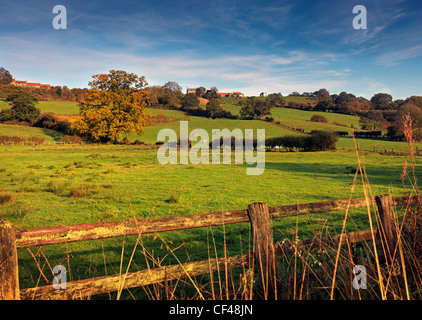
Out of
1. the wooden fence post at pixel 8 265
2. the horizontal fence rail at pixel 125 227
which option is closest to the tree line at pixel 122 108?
the horizontal fence rail at pixel 125 227

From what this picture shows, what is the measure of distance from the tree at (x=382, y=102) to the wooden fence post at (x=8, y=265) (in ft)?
424

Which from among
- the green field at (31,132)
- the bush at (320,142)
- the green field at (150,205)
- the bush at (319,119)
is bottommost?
the green field at (150,205)

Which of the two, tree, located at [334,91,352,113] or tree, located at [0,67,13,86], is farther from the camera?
tree, located at [334,91,352,113]

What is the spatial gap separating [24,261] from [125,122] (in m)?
45.0

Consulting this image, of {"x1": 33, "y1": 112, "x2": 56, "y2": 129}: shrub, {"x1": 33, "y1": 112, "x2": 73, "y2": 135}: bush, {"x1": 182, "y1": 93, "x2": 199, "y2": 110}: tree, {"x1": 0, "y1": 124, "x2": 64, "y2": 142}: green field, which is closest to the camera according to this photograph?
{"x1": 0, "y1": 124, "x2": 64, "y2": 142}: green field

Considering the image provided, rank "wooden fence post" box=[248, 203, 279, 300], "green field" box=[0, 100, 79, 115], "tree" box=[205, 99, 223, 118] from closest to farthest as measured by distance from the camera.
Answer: "wooden fence post" box=[248, 203, 279, 300] < "green field" box=[0, 100, 79, 115] < "tree" box=[205, 99, 223, 118]

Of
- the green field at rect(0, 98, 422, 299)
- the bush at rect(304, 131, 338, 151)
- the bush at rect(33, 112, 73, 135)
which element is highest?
the bush at rect(33, 112, 73, 135)

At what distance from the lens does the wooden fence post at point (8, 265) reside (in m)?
2.92

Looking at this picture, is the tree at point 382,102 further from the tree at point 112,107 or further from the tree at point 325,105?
the tree at point 112,107

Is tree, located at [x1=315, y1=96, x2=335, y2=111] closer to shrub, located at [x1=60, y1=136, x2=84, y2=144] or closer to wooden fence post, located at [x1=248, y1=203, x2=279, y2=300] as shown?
shrub, located at [x1=60, y1=136, x2=84, y2=144]

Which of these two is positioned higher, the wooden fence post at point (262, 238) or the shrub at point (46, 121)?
the shrub at point (46, 121)

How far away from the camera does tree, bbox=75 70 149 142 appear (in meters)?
47.2

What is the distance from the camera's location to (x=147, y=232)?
3.71 meters

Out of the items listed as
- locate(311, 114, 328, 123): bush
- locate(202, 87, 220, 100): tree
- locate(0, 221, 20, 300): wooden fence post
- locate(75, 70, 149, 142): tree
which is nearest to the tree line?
locate(75, 70, 149, 142): tree
